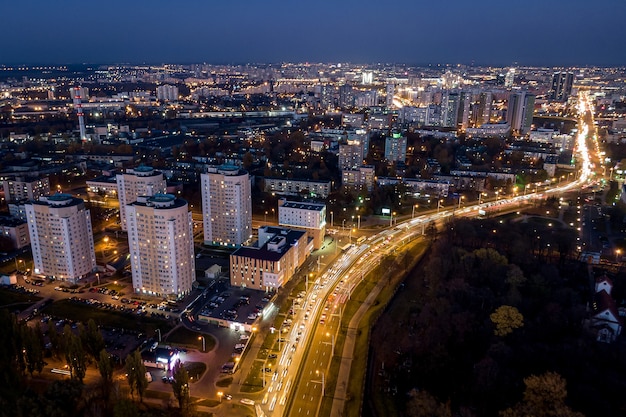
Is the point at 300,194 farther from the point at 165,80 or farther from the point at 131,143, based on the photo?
the point at 165,80

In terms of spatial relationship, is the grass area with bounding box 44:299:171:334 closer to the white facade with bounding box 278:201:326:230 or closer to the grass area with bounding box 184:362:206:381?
the grass area with bounding box 184:362:206:381

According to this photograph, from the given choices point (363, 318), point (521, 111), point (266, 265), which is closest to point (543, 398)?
point (363, 318)

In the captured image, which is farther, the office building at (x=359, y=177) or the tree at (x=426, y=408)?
the office building at (x=359, y=177)

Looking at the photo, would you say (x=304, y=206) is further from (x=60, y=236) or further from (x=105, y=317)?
(x=60, y=236)

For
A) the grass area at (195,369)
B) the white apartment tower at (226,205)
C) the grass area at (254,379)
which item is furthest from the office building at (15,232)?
the grass area at (254,379)

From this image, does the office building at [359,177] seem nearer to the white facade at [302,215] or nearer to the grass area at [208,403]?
the white facade at [302,215]

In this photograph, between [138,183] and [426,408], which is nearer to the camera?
[426,408]
